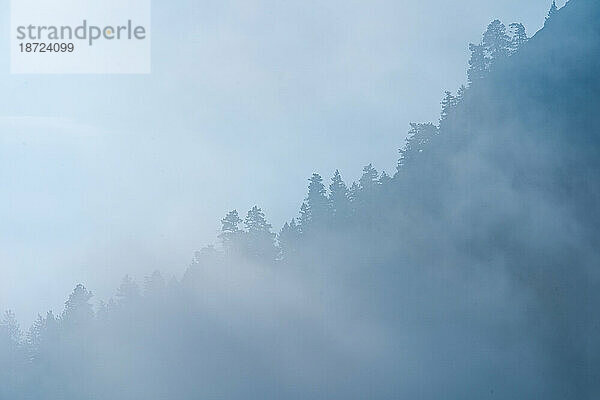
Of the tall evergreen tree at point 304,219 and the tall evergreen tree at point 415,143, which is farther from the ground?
the tall evergreen tree at point 415,143

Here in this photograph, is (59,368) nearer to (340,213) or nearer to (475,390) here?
(340,213)

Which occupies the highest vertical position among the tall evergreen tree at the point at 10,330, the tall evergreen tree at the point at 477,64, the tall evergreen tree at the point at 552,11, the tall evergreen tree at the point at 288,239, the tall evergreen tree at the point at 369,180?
the tall evergreen tree at the point at 552,11

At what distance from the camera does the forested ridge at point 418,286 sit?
55031mm

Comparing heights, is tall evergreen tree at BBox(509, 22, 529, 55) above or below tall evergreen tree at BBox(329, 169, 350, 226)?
above

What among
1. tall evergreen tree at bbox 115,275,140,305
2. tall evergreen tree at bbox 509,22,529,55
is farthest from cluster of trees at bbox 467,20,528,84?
tall evergreen tree at bbox 115,275,140,305

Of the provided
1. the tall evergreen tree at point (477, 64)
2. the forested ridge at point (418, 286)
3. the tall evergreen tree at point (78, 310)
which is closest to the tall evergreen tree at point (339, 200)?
the forested ridge at point (418, 286)

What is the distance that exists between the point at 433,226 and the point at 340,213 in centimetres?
909

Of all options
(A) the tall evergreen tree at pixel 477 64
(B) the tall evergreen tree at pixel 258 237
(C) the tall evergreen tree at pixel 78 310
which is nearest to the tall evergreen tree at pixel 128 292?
(C) the tall evergreen tree at pixel 78 310

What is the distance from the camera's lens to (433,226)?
63.6m

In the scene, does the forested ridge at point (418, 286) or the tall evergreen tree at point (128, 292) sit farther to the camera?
the tall evergreen tree at point (128, 292)

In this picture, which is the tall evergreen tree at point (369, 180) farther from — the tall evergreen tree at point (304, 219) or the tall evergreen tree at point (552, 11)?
the tall evergreen tree at point (552, 11)

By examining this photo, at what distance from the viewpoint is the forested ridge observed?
55.0m

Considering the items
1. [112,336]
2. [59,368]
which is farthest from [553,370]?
[59,368]

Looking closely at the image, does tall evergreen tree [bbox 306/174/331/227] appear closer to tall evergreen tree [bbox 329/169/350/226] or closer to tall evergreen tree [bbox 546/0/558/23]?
tall evergreen tree [bbox 329/169/350/226]
